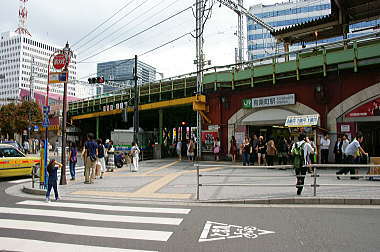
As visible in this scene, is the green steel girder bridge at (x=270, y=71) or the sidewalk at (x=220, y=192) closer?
the sidewalk at (x=220, y=192)

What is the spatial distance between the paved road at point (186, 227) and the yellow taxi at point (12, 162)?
587cm

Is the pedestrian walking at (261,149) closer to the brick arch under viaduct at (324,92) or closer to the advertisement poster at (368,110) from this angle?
the brick arch under viaduct at (324,92)

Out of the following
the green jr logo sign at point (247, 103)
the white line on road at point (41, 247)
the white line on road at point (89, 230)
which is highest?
the green jr logo sign at point (247, 103)

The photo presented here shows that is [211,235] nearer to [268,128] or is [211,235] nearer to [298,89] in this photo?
[298,89]

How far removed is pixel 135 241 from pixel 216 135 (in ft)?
49.3

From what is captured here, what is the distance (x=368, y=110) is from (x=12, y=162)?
58.0 ft

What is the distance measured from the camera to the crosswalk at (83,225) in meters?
4.69

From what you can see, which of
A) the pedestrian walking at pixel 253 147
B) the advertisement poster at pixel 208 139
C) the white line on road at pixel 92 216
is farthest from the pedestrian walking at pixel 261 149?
the white line on road at pixel 92 216

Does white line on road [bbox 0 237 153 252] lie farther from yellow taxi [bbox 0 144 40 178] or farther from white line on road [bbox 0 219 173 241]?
yellow taxi [bbox 0 144 40 178]

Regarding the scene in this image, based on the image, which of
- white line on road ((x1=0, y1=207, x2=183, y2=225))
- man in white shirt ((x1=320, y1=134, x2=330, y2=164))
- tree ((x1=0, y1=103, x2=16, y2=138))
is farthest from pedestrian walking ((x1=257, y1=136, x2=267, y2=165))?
tree ((x1=0, y1=103, x2=16, y2=138))

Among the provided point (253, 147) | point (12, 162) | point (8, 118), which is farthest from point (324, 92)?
point (8, 118)

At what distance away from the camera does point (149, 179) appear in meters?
12.0

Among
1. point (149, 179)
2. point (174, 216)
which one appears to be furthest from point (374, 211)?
point (149, 179)

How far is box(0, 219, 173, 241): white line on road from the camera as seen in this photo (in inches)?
199
